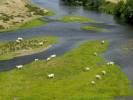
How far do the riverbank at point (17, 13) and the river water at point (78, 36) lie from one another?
440cm

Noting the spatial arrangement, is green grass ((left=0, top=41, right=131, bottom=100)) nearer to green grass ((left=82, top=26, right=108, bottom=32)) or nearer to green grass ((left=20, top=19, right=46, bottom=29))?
green grass ((left=82, top=26, right=108, bottom=32))

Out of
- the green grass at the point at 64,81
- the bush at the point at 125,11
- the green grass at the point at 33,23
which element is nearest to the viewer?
the green grass at the point at 64,81

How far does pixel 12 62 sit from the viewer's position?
240 feet

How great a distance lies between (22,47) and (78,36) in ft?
61.1

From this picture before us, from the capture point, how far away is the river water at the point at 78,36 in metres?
74.9

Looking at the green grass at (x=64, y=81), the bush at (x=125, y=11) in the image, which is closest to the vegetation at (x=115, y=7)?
the bush at (x=125, y=11)

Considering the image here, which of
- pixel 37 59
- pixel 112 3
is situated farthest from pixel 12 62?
pixel 112 3

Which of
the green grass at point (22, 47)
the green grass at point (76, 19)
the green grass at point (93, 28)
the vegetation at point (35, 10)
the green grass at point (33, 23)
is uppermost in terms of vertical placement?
the vegetation at point (35, 10)

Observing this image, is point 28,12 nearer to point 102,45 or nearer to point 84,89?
point 102,45

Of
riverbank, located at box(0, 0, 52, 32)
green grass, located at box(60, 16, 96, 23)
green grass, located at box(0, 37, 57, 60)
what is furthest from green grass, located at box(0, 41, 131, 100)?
green grass, located at box(60, 16, 96, 23)

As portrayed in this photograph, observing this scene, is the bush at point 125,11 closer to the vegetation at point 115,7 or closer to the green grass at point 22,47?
the vegetation at point 115,7

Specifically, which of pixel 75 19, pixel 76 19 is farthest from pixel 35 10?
pixel 76 19

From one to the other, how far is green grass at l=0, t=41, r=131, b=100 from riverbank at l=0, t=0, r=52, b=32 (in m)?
32.7

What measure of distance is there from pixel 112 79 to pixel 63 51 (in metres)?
19.4
